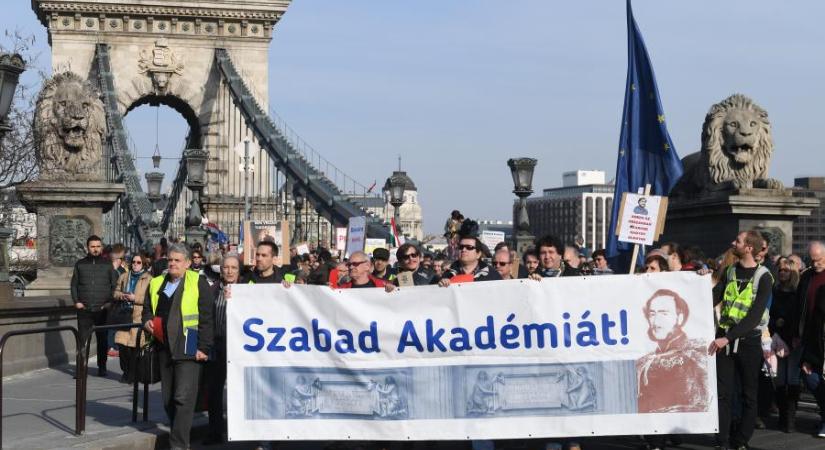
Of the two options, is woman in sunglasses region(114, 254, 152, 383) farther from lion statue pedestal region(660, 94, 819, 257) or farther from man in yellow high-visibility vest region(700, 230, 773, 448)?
lion statue pedestal region(660, 94, 819, 257)

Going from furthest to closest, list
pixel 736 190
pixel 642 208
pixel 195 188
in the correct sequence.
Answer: pixel 195 188 → pixel 736 190 → pixel 642 208

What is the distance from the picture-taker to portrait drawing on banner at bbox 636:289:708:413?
10.1 meters

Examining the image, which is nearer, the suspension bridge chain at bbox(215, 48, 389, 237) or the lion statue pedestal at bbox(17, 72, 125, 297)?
the lion statue pedestal at bbox(17, 72, 125, 297)

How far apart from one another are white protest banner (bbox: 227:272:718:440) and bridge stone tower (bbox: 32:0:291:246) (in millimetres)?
33621

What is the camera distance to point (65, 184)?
1991 cm

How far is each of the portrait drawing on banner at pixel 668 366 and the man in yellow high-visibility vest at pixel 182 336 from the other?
131 inches

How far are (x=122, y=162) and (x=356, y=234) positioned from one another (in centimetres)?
1721

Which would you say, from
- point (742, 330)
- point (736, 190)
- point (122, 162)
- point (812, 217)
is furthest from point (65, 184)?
point (812, 217)

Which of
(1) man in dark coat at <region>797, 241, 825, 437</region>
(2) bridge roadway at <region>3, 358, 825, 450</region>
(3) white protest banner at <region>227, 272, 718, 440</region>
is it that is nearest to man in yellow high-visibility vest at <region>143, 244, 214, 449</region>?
(2) bridge roadway at <region>3, 358, 825, 450</region>

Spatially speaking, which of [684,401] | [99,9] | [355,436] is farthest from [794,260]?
[99,9]

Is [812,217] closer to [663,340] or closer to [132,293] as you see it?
[132,293]

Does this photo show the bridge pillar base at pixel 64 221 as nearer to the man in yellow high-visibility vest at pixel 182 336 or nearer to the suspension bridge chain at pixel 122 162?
the man in yellow high-visibility vest at pixel 182 336

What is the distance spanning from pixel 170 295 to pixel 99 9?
35.0 m

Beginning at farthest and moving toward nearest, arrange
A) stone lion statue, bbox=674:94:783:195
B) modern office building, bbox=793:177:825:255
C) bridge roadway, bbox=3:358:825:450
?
1. modern office building, bbox=793:177:825:255
2. stone lion statue, bbox=674:94:783:195
3. bridge roadway, bbox=3:358:825:450
